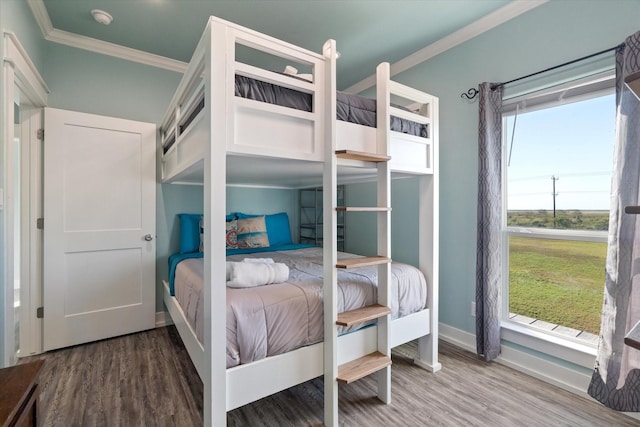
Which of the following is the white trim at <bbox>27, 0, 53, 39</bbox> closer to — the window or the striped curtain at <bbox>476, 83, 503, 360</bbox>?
the striped curtain at <bbox>476, 83, 503, 360</bbox>

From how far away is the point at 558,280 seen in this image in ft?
7.20

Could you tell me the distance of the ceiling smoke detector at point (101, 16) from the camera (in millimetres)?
2312

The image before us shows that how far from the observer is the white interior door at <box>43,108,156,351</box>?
8.27 ft

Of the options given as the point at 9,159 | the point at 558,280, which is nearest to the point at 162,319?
the point at 9,159

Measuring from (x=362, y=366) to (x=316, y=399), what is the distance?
1.44 feet

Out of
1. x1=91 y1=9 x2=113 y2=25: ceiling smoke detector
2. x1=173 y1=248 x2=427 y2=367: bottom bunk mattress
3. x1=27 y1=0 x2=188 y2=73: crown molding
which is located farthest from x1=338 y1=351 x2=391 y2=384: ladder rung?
x1=27 y1=0 x2=188 y2=73: crown molding

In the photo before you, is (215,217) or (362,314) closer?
(215,217)

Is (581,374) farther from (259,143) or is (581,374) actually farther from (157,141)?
(157,141)

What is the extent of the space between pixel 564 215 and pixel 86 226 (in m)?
3.80

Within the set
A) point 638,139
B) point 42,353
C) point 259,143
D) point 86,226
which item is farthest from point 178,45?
point 638,139

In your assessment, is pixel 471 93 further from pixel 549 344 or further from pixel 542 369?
pixel 542 369

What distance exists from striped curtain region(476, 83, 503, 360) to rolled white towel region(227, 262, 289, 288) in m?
1.55

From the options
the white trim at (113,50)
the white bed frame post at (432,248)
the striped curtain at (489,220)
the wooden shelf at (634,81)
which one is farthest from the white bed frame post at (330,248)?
the white trim at (113,50)

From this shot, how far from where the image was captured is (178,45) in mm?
2789
